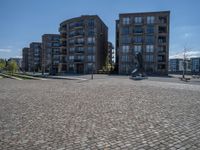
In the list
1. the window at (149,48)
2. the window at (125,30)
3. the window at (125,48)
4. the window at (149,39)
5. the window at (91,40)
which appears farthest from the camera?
the window at (91,40)

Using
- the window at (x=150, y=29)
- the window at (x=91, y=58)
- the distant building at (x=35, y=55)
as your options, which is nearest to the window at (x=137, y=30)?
the window at (x=150, y=29)

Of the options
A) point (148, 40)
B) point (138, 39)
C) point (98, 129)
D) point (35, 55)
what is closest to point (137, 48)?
point (138, 39)

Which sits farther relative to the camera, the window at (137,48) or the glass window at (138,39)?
the glass window at (138,39)

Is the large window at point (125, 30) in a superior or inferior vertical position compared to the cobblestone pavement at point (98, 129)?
superior

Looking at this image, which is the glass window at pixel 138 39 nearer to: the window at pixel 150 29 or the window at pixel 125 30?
the window at pixel 150 29

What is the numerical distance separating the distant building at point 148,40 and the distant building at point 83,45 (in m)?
10.9

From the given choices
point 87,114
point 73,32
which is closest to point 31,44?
point 73,32

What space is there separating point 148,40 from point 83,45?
2501 cm

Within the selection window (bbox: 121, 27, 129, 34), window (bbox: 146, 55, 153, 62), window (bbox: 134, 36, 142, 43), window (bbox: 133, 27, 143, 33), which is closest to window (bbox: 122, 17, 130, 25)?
window (bbox: 121, 27, 129, 34)

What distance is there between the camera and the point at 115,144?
4.61m

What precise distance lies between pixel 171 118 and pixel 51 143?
4.73m

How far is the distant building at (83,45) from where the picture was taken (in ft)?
229

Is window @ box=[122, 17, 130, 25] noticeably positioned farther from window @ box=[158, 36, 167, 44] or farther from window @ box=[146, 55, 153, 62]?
window @ box=[146, 55, 153, 62]

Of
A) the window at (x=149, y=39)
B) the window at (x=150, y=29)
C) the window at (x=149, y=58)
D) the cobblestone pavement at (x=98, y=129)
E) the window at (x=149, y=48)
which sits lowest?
the cobblestone pavement at (x=98, y=129)
